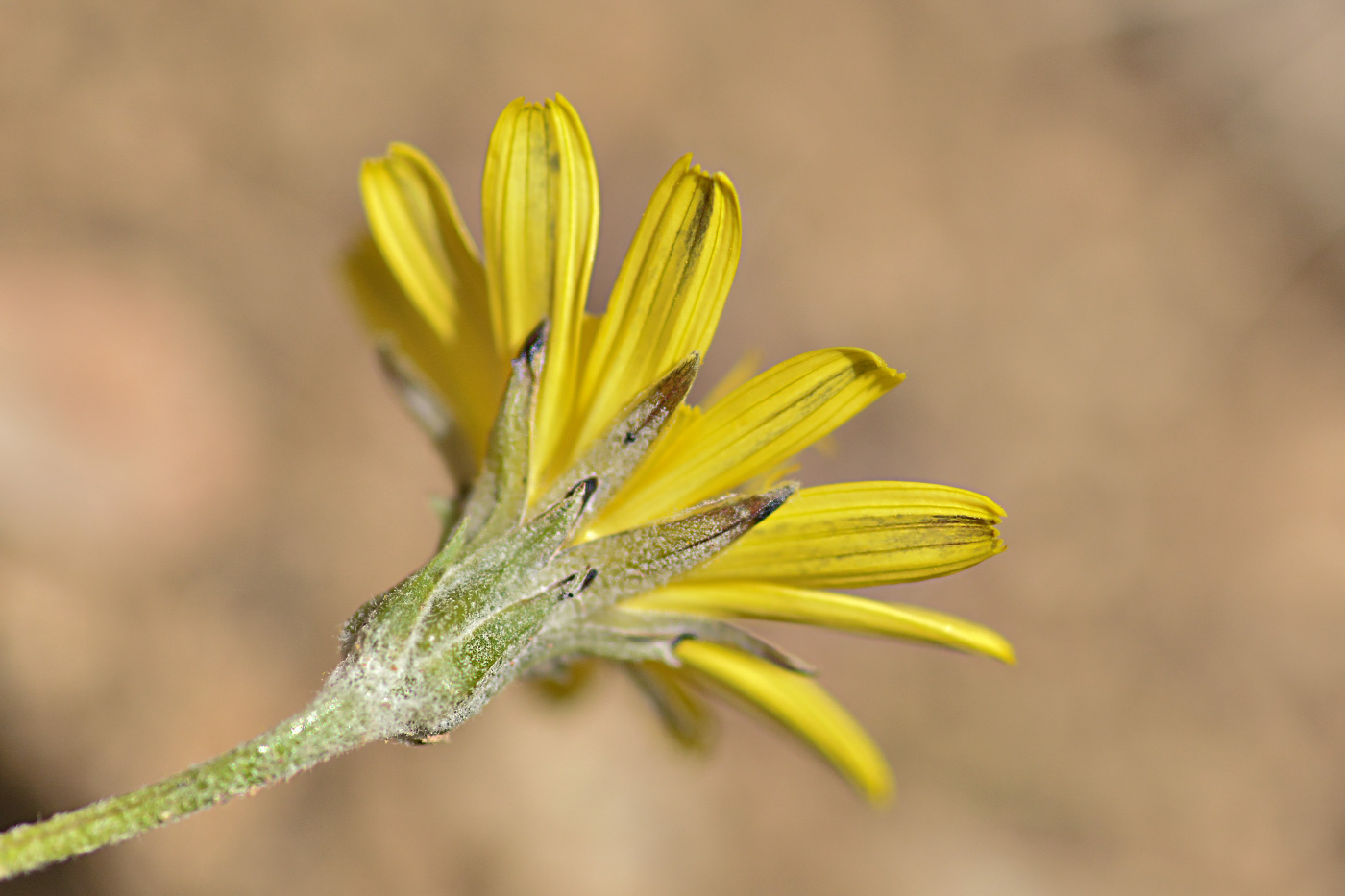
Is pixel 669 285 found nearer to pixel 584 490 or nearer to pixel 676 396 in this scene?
pixel 676 396

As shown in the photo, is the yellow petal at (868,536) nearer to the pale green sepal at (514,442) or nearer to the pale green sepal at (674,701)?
the pale green sepal at (514,442)

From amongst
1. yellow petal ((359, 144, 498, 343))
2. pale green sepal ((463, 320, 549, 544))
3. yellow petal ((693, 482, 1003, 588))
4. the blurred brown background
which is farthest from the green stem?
the blurred brown background

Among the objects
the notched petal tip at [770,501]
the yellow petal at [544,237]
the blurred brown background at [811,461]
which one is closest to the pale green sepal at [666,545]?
the notched petal tip at [770,501]

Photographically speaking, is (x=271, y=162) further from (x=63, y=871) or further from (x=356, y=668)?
(x=356, y=668)

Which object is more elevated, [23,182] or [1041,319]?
[1041,319]

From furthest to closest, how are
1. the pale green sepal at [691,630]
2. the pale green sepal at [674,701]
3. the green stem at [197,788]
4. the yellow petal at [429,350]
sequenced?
the pale green sepal at [674,701] < the yellow petal at [429,350] < the pale green sepal at [691,630] < the green stem at [197,788]

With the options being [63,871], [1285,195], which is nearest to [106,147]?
[63,871]
